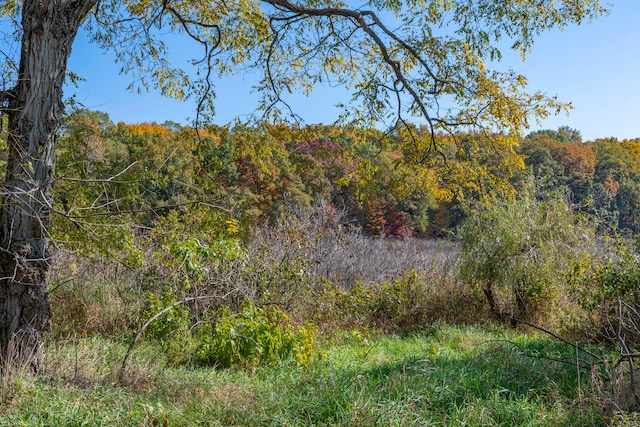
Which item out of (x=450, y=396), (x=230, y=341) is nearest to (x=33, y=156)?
(x=230, y=341)

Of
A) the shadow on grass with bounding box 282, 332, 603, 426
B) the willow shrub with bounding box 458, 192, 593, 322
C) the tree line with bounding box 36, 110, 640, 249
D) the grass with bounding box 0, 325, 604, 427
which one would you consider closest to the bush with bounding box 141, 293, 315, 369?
the grass with bounding box 0, 325, 604, 427

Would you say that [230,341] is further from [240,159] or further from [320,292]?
[240,159]

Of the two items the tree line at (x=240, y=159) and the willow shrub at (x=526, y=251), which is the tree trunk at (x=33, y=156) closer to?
the tree line at (x=240, y=159)

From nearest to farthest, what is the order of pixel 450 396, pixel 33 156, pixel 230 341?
pixel 450 396 < pixel 33 156 < pixel 230 341

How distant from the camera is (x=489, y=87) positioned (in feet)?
23.1

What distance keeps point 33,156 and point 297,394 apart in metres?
3.08

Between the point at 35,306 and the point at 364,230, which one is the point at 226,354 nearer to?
the point at 35,306

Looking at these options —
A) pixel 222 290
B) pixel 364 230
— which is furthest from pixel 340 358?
pixel 364 230

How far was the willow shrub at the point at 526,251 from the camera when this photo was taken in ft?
31.9

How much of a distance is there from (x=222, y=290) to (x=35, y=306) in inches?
125

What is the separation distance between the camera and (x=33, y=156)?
177 inches

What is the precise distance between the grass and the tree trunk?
18.1 inches

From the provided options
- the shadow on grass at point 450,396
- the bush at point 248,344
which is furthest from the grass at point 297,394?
the bush at point 248,344

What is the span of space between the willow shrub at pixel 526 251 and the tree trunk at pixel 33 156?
25.8 ft
